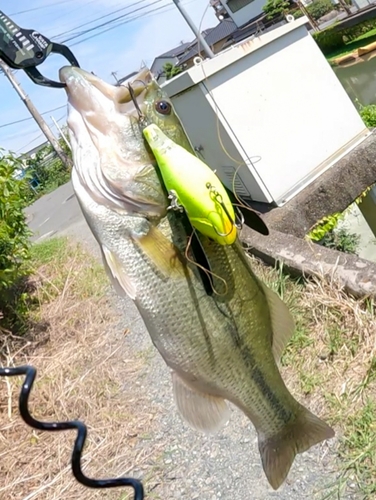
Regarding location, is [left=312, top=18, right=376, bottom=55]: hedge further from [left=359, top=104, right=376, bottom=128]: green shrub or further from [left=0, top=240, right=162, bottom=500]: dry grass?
[left=0, top=240, right=162, bottom=500]: dry grass

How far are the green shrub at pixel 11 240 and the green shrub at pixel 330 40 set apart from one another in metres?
24.7

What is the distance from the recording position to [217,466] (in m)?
3.21

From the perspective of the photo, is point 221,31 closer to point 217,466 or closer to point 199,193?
point 217,466

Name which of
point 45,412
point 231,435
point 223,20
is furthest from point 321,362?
point 223,20

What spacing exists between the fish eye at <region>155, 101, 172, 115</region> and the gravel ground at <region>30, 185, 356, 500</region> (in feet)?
7.27

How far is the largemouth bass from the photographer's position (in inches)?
64.2

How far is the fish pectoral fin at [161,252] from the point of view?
5.39ft

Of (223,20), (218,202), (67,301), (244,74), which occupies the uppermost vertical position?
(223,20)

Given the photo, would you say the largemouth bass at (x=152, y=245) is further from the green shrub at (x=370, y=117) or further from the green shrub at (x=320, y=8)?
the green shrub at (x=320, y=8)

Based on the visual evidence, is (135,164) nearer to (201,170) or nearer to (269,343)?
(201,170)

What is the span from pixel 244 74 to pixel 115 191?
4.98 meters

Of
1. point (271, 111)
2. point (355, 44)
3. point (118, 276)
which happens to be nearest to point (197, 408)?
point (118, 276)

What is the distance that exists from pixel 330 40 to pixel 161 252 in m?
29.1

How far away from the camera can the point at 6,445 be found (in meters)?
4.06
